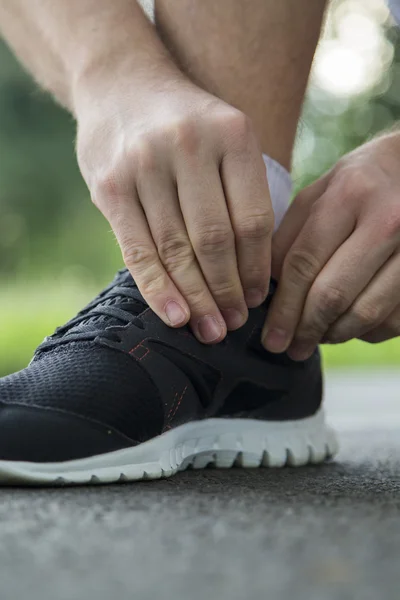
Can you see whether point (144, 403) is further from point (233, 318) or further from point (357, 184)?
point (357, 184)

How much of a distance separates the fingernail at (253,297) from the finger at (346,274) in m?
0.06

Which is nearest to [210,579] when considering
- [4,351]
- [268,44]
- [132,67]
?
[132,67]

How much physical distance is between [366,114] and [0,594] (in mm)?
11664

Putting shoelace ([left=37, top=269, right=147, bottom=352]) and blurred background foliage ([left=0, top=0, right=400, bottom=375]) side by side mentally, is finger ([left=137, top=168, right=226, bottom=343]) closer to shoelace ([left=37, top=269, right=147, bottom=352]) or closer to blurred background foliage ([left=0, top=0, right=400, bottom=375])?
shoelace ([left=37, top=269, right=147, bottom=352])

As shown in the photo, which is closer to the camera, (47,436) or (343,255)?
(47,436)

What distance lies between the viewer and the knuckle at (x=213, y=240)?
2.46 feet

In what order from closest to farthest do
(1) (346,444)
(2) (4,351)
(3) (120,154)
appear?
(3) (120,154) → (1) (346,444) → (2) (4,351)

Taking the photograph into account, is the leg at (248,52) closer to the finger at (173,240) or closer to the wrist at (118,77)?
the wrist at (118,77)

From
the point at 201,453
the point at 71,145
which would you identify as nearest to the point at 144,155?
the point at 201,453

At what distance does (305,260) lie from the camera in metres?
0.88

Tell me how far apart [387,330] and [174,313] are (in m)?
0.29

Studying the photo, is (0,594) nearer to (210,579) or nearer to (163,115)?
(210,579)

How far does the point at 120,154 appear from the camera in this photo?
29.9 inches

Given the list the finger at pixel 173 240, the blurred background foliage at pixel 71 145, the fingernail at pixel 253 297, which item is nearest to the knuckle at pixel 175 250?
the finger at pixel 173 240
